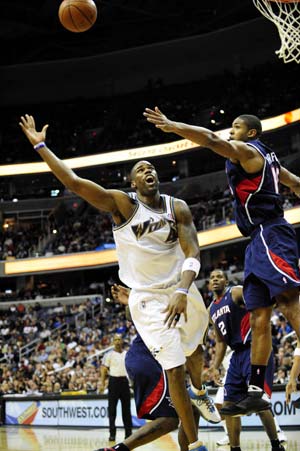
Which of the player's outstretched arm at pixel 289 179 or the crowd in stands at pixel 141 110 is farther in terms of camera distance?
the crowd in stands at pixel 141 110

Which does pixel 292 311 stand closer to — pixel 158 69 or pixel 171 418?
pixel 171 418

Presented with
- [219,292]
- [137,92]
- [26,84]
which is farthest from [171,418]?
[26,84]

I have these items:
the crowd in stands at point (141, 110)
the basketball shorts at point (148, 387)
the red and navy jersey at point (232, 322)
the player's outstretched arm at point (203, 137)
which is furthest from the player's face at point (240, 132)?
the crowd in stands at point (141, 110)

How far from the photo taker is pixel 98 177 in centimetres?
4078

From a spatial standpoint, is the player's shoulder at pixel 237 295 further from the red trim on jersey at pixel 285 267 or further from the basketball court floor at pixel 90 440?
the red trim on jersey at pixel 285 267

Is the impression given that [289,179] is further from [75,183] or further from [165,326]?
[75,183]

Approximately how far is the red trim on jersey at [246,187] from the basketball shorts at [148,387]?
162 centimetres

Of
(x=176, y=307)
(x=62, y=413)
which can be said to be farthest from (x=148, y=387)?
(x=62, y=413)

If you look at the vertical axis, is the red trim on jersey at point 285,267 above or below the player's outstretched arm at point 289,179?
below

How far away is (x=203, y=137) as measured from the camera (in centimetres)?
551

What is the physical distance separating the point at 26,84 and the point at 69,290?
45.0ft

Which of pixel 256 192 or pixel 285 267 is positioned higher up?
pixel 256 192

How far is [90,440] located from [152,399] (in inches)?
295

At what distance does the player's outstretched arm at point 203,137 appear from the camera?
5480mm
